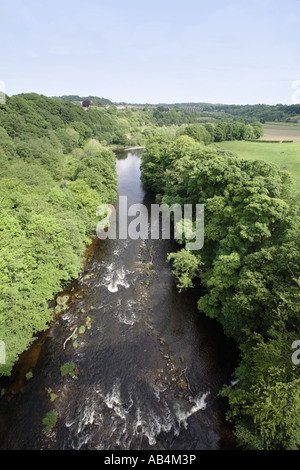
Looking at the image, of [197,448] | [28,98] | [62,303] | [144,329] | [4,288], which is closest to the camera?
[197,448]

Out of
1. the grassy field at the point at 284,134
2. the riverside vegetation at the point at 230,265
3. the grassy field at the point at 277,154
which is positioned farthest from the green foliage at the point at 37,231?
the grassy field at the point at 284,134

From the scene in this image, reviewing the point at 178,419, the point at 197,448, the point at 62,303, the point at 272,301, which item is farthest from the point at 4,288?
the point at 272,301

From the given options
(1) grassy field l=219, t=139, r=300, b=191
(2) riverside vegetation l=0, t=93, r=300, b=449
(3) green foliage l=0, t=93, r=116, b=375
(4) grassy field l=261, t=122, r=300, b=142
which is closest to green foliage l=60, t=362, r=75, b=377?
(2) riverside vegetation l=0, t=93, r=300, b=449

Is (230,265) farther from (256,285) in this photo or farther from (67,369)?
(67,369)

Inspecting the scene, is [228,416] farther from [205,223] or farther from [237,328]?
[205,223]

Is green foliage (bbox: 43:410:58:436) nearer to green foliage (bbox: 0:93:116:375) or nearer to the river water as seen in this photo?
the river water

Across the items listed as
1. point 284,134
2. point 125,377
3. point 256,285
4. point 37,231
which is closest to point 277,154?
point 284,134
